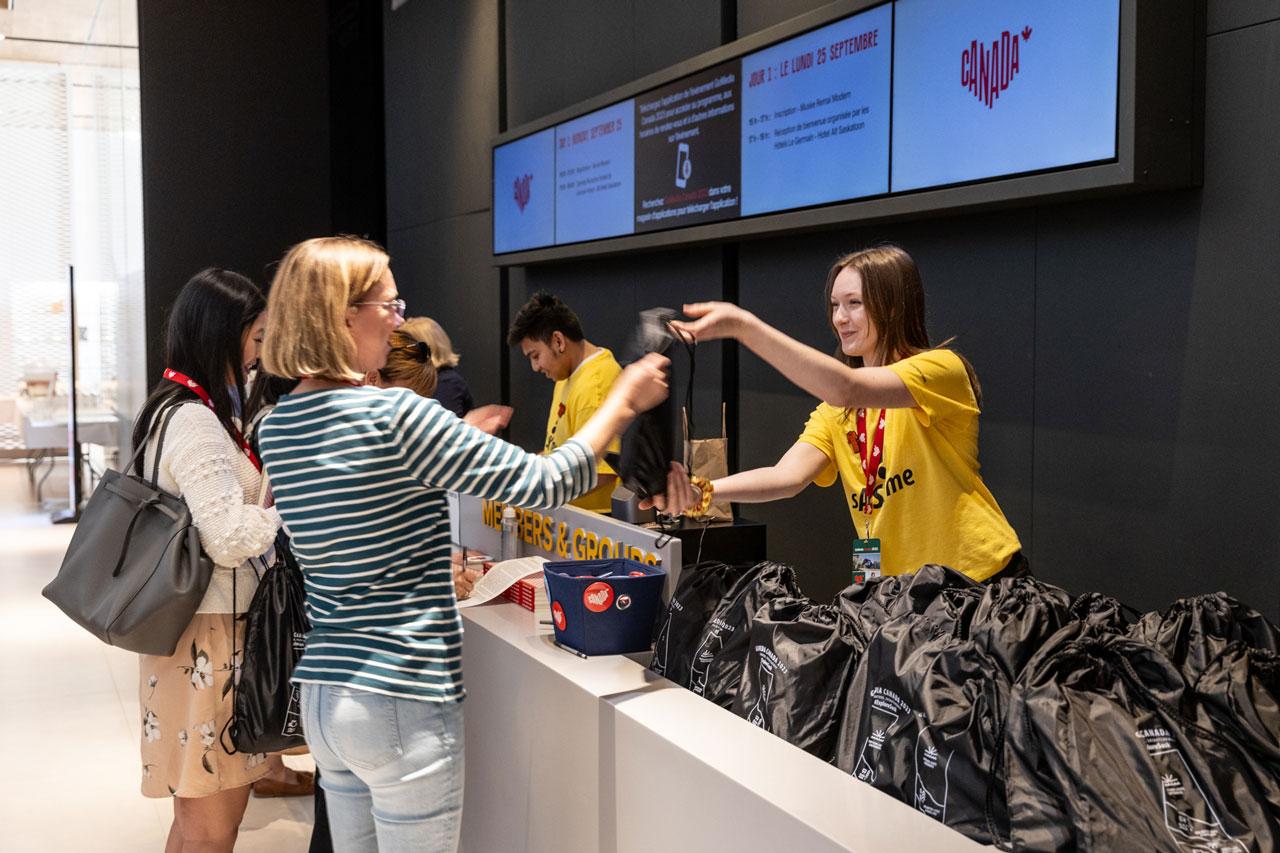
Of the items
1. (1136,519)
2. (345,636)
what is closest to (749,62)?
(1136,519)

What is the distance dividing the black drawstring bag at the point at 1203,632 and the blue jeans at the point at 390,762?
39.7 inches

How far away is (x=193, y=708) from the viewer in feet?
8.41

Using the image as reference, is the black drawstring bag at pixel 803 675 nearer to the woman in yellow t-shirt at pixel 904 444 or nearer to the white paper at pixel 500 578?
the woman in yellow t-shirt at pixel 904 444

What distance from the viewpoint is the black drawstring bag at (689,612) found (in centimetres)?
209

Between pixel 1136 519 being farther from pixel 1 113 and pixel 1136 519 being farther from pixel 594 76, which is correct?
pixel 1 113

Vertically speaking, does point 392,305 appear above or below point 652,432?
above

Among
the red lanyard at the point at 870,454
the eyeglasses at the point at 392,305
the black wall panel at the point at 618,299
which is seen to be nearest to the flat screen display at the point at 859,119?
the black wall panel at the point at 618,299

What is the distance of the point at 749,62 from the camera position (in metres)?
4.34

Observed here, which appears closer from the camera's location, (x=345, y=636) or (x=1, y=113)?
(x=345, y=636)

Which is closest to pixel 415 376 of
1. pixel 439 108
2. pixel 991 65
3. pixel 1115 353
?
pixel 991 65

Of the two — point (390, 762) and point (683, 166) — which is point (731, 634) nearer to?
point (390, 762)

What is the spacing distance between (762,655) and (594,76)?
180 inches

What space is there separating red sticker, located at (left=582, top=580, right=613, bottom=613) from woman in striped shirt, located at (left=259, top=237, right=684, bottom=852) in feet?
1.40

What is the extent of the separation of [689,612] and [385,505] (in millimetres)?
644
